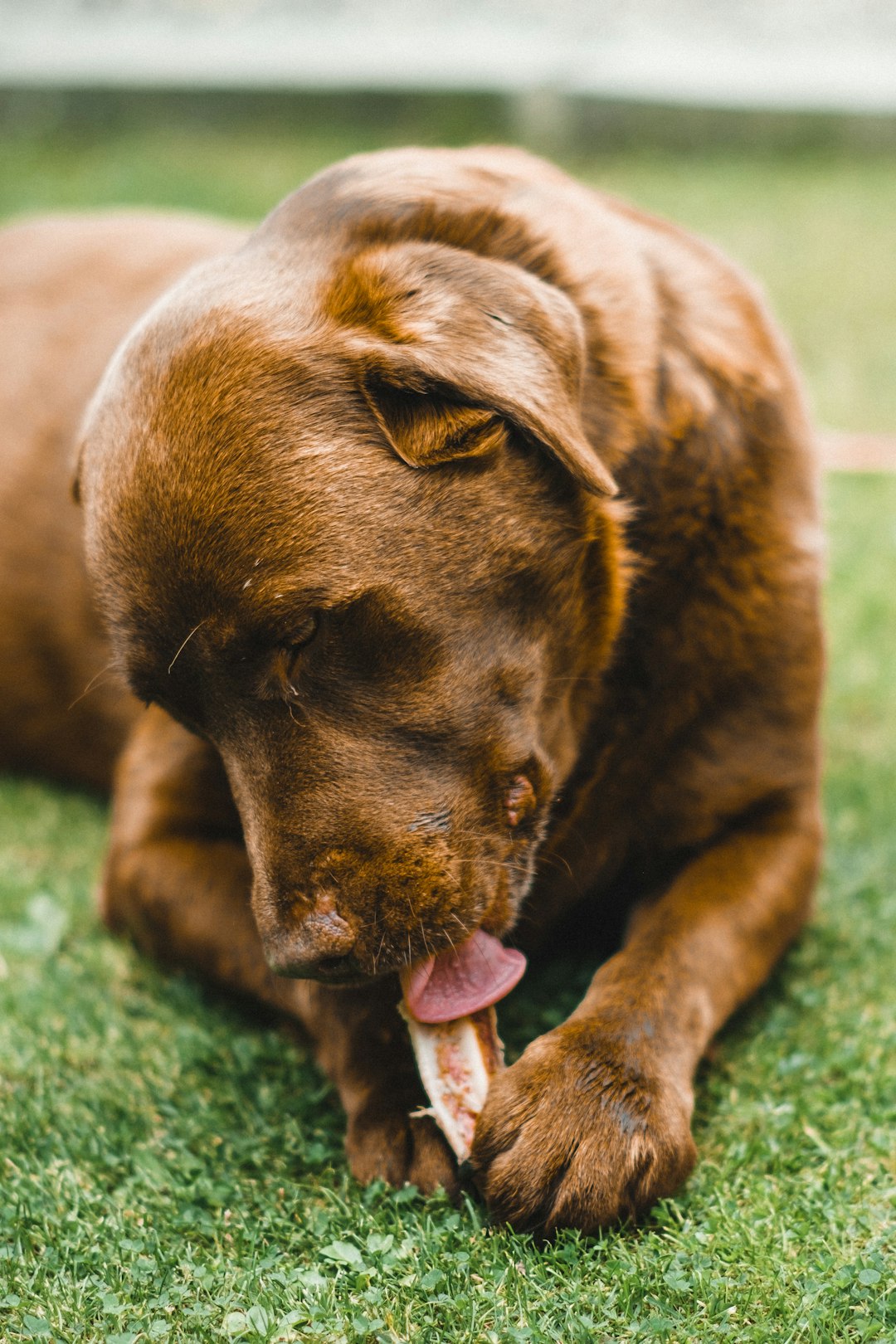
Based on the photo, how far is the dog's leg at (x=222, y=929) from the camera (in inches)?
96.0

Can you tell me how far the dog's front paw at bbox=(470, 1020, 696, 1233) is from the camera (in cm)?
220

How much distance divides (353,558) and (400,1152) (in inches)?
39.4

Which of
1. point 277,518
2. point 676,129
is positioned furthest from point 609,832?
point 676,129

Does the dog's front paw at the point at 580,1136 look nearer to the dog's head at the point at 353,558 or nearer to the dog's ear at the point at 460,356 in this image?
the dog's head at the point at 353,558

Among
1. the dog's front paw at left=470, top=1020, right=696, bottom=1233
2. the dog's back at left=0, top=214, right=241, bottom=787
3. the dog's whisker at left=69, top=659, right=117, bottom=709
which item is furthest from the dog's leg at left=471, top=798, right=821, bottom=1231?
the dog's back at left=0, top=214, right=241, bottom=787

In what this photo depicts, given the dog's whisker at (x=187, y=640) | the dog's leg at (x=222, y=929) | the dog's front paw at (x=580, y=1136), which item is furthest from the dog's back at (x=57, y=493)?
the dog's front paw at (x=580, y=1136)

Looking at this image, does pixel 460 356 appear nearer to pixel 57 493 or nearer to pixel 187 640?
pixel 187 640

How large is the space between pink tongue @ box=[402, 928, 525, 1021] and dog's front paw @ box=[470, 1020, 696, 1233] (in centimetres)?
14

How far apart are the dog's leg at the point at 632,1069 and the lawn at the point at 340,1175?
7 cm

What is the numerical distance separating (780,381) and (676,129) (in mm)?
8743

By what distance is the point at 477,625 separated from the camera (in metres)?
2.42

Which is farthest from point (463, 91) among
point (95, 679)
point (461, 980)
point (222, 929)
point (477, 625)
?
point (461, 980)

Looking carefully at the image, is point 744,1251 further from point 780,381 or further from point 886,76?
point 886,76

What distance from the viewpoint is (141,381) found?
2434 millimetres
